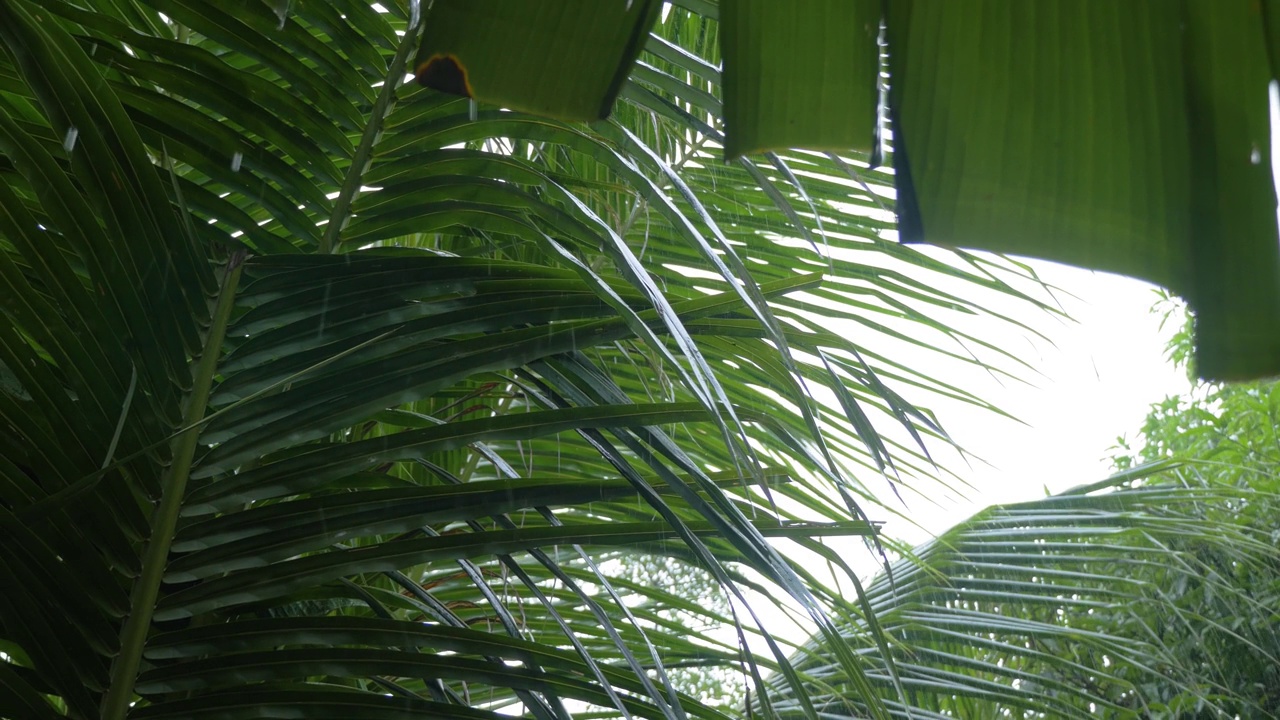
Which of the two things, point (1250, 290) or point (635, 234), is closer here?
point (1250, 290)

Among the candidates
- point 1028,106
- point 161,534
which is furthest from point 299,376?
point 1028,106

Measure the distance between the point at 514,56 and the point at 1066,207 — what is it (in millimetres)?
217

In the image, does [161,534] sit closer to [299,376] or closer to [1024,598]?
[299,376]

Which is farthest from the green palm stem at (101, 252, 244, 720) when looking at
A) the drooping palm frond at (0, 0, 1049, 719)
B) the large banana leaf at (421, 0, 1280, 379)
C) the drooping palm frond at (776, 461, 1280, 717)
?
the drooping palm frond at (776, 461, 1280, 717)

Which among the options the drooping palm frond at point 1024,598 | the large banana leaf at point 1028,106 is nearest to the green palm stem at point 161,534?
the large banana leaf at point 1028,106

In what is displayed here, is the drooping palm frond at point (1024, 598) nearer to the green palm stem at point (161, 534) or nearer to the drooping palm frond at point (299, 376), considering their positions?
the drooping palm frond at point (299, 376)

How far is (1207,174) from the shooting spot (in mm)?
354

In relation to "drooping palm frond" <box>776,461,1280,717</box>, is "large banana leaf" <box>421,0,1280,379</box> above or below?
above

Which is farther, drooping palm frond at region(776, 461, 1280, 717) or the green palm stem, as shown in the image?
Result: drooping palm frond at region(776, 461, 1280, 717)

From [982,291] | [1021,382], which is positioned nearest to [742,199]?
[982,291]

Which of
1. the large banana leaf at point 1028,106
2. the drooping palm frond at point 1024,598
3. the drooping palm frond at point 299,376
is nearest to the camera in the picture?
the large banana leaf at point 1028,106

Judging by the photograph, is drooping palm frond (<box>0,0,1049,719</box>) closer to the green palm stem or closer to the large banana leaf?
the green palm stem

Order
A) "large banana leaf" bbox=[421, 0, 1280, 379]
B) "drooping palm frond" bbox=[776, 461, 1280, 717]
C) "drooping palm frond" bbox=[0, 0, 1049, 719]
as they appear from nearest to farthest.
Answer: "large banana leaf" bbox=[421, 0, 1280, 379]
"drooping palm frond" bbox=[0, 0, 1049, 719]
"drooping palm frond" bbox=[776, 461, 1280, 717]

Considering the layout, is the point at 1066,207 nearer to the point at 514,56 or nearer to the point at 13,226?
the point at 514,56
